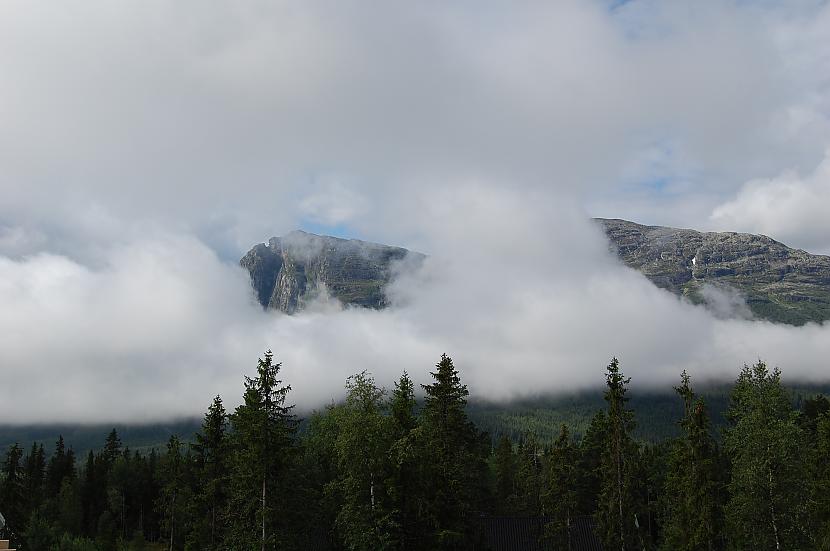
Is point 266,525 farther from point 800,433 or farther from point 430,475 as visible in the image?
point 800,433

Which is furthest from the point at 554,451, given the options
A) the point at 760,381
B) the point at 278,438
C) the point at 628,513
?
the point at 278,438

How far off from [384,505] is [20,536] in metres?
46.2

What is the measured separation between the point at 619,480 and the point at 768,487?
12.9 metres

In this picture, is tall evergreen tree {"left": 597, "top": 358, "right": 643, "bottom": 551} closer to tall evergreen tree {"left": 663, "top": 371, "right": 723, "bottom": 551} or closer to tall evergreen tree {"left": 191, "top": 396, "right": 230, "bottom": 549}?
tall evergreen tree {"left": 663, "top": 371, "right": 723, "bottom": 551}

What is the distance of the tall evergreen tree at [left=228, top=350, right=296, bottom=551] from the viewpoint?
145ft

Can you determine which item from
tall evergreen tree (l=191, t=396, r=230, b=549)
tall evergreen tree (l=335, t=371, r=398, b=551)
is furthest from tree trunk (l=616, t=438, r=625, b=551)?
tall evergreen tree (l=191, t=396, r=230, b=549)

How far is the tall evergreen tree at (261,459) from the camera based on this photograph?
4416cm

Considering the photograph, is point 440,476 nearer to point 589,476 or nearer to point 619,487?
point 619,487

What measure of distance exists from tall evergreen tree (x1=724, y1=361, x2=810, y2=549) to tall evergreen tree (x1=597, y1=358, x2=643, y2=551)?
952 centimetres

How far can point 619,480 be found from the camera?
55125mm

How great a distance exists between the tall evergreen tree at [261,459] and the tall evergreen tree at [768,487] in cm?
3014

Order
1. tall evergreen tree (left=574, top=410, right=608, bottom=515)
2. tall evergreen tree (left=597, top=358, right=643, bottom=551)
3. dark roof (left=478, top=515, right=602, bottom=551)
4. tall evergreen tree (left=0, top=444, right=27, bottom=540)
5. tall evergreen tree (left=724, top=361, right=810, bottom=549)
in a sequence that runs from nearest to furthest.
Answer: tall evergreen tree (left=724, top=361, right=810, bottom=549), tall evergreen tree (left=597, top=358, right=643, bottom=551), dark roof (left=478, top=515, right=602, bottom=551), tall evergreen tree (left=0, top=444, right=27, bottom=540), tall evergreen tree (left=574, top=410, right=608, bottom=515)

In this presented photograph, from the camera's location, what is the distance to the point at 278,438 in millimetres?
45000

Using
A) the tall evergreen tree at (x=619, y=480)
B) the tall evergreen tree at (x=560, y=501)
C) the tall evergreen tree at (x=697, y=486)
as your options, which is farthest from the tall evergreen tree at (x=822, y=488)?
the tall evergreen tree at (x=560, y=501)
